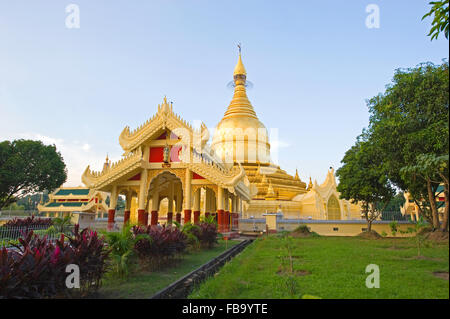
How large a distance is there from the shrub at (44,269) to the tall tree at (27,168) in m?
27.9

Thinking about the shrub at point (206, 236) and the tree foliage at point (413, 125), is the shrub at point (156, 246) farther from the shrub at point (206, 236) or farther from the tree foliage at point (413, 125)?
the tree foliage at point (413, 125)

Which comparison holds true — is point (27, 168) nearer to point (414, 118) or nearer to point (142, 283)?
point (142, 283)

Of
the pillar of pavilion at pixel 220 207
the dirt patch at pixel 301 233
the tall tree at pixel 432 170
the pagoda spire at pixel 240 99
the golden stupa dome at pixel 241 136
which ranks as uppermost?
the pagoda spire at pixel 240 99

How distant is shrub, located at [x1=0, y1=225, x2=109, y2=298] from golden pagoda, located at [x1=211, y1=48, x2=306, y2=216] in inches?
1115

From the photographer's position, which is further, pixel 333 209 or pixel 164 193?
pixel 333 209

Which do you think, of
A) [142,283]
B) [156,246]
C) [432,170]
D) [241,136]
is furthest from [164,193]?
[432,170]

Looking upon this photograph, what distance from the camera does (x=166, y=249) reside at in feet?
28.1

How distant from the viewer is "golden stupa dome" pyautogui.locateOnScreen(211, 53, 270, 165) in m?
36.6

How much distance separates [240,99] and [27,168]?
26.2m

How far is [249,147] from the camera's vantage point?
122 ft

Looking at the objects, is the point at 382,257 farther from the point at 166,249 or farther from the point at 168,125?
the point at 168,125

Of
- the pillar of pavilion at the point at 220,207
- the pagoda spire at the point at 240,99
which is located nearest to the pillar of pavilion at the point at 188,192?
the pillar of pavilion at the point at 220,207

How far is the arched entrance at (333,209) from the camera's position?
1251 inches
